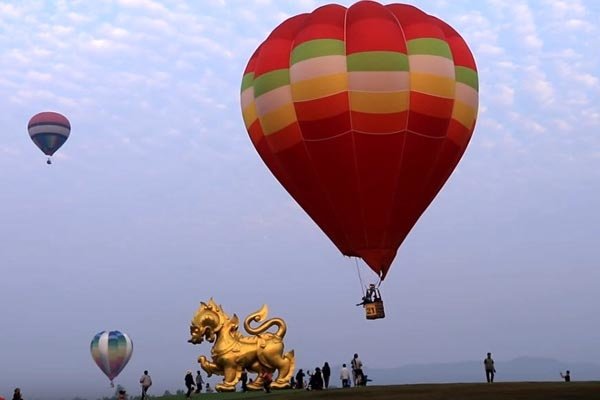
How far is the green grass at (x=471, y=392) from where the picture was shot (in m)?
22.5

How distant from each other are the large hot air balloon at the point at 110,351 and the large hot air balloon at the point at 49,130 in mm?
20072

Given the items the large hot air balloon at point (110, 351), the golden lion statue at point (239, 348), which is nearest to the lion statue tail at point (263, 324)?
the golden lion statue at point (239, 348)

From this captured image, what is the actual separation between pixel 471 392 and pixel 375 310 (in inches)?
310

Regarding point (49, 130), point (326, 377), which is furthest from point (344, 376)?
point (49, 130)

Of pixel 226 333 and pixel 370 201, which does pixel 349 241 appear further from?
pixel 226 333

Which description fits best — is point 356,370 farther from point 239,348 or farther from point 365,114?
point 365,114

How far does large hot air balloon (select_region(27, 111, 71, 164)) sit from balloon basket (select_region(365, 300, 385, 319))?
3702 centimetres

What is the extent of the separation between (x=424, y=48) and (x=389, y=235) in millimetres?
6675

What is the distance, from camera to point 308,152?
104 ft

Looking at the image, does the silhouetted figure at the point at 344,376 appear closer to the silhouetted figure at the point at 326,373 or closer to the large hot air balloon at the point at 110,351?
the silhouetted figure at the point at 326,373

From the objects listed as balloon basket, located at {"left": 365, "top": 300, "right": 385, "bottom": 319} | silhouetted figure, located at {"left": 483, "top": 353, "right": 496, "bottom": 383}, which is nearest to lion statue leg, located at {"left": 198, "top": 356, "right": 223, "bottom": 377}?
balloon basket, located at {"left": 365, "top": 300, "right": 385, "bottom": 319}

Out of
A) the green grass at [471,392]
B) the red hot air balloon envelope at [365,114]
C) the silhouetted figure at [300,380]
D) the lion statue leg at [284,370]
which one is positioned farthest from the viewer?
the silhouetted figure at [300,380]

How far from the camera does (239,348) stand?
110ft

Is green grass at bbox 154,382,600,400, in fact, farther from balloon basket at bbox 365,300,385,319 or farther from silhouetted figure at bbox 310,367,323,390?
silhouetted figure at bbox 310,367,323,390
